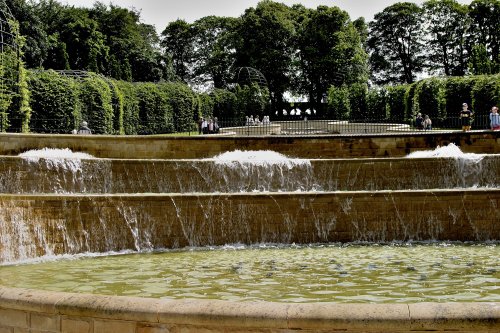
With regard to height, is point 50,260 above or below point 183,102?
below

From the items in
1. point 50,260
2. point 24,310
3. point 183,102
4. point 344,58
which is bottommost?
point 50,260

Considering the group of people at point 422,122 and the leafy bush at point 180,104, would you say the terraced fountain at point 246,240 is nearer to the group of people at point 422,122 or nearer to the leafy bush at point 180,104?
the group of people at point 422,122

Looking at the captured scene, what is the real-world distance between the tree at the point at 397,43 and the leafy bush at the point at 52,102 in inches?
1933

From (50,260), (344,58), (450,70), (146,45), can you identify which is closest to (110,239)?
(50,260)

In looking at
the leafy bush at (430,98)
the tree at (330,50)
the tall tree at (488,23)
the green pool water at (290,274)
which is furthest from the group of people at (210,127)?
the tall tree at (488,23)

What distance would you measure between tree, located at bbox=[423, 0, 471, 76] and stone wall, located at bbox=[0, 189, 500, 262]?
6182 centimetres

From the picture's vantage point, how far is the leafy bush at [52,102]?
103 feet

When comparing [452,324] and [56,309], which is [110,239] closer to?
[56,309]

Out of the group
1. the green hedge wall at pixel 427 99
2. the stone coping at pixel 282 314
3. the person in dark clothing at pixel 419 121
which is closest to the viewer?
the stone coping at pixel 282 314

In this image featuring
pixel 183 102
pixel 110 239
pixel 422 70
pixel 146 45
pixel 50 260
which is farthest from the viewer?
pixel 422 70

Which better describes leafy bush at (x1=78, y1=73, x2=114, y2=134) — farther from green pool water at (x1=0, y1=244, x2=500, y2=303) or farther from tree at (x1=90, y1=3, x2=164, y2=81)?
tree at (x1=90, y1=3, x2=164, y2=81)

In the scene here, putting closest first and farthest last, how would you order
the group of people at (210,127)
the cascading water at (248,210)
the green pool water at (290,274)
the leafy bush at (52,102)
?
the green pool water at (290,274)
the cascading water at (248,210)
the leafy bush at (52,102)
the group of people at (210,127)

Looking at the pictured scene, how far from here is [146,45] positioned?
230ft

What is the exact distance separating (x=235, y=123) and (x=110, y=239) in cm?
4086
